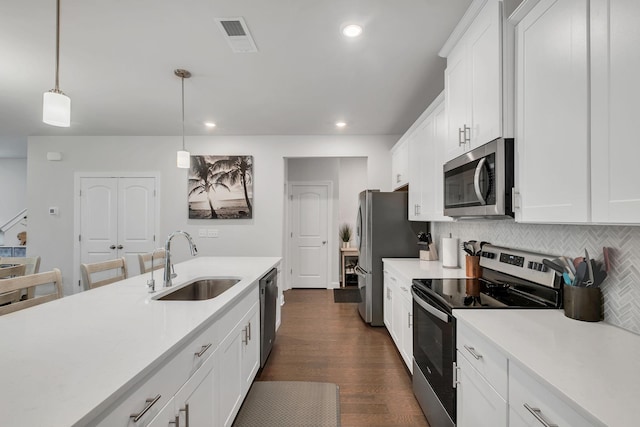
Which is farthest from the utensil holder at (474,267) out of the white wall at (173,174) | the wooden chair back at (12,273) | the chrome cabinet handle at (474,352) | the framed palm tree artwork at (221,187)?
the wooden chair back at (12,273)

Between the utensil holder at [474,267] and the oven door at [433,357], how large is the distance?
21.1 inches

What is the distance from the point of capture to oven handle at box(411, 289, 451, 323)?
1553mm

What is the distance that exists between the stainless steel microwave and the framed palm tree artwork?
327 centimetres

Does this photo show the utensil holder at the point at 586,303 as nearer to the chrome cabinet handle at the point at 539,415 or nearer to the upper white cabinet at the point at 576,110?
the upper white cabinet at the point at 576,110

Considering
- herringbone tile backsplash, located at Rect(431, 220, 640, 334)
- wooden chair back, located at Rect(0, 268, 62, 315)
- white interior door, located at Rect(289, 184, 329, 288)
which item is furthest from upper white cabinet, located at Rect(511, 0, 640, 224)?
white interior door, located at Rect(289, 184, 329, 288)

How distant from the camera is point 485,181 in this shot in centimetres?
162

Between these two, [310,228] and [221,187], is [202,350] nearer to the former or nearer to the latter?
[221,187]

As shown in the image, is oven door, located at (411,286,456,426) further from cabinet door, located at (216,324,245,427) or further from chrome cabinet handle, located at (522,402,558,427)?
cabinet door, located at (216,324,245,427)

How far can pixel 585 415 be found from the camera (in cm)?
73

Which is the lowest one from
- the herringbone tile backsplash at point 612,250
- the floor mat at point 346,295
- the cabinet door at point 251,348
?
the floor mat at point 346,295

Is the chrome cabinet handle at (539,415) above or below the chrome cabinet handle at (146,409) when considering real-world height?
below

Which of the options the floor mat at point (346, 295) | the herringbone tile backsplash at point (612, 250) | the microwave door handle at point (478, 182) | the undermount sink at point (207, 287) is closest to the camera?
the herringbone tile backsplash at point (612, 250)

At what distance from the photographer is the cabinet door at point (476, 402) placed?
44.6 inches

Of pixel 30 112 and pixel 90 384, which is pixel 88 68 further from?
pixel 90 384
